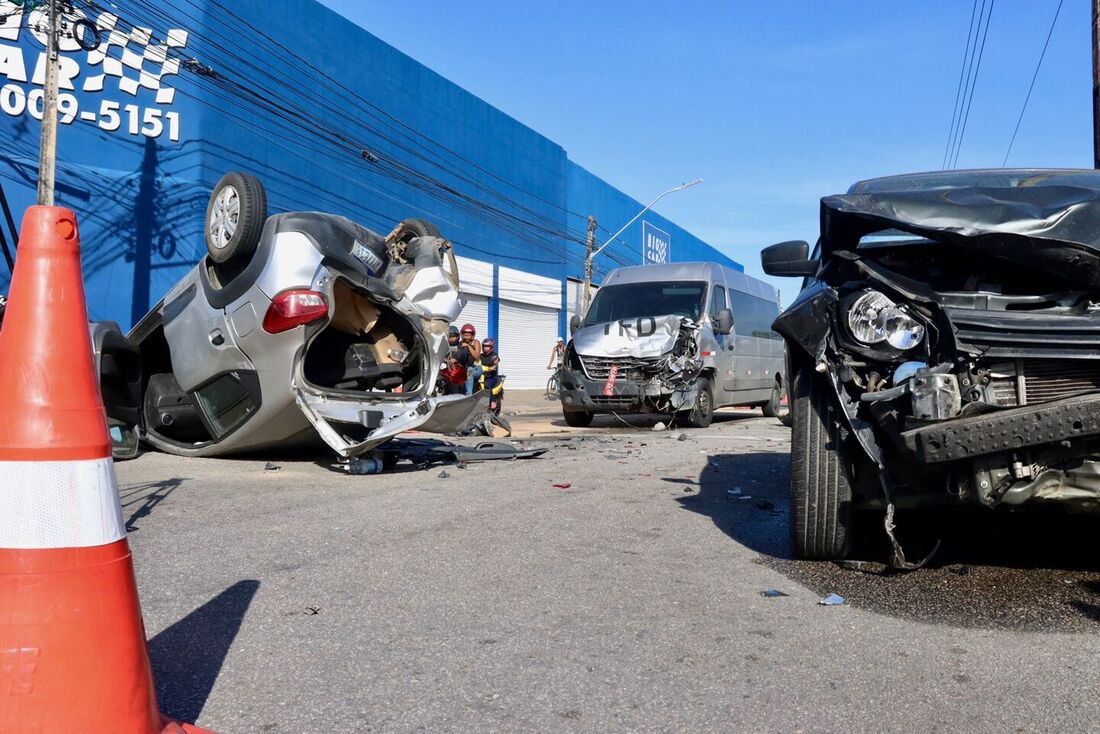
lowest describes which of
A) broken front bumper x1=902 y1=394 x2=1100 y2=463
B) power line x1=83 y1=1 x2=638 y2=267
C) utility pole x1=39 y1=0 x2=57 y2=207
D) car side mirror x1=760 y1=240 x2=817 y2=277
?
broken front bumper x1=902 y1=394 x2=1100 y2=463

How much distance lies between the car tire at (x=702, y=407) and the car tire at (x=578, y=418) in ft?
5.25

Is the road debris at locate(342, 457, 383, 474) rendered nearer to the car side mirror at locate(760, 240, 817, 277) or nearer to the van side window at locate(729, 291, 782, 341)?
the car side mirror at locate(760, 240, 817, 277)

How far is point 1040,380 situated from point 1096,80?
48.6 feet

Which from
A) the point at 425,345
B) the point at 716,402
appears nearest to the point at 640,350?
the point at 716,402

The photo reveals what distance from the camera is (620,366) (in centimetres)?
1334

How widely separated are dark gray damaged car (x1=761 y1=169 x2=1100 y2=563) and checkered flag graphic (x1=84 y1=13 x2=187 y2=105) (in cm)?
1665

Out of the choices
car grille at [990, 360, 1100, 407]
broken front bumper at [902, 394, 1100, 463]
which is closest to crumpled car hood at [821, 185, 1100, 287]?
car grille at [990, 360, 1100, 407]

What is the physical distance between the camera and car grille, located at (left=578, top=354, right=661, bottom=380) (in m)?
13.3

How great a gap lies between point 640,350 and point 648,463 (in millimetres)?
4904

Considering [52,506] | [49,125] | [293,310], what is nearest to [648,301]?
[293,310]

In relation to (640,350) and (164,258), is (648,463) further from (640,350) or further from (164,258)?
(164,258)

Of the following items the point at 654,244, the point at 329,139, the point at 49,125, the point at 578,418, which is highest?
the point at 654,244

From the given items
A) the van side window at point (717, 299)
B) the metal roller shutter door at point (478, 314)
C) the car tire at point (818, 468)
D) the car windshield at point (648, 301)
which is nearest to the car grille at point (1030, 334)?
the car tire at point (818, 468)

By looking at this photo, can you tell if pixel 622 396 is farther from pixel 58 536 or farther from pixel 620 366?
pixel 58 536
